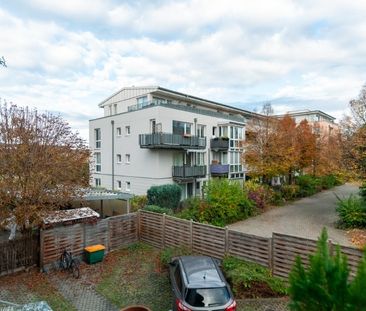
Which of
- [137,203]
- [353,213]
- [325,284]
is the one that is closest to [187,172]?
[137,203]

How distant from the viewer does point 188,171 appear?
2555cm

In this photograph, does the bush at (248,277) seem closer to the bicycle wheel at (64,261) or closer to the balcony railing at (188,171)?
the bicycle wheel at (64,261)

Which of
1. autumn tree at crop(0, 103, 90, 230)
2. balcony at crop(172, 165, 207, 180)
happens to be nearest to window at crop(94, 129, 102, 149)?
balcony at crop(172, 165, 207, 180)

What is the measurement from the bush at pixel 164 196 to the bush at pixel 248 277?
10142 mm

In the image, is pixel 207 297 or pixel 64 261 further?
pixel 64 261

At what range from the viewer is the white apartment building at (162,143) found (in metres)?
24.8

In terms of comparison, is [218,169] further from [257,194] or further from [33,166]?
[33,166]

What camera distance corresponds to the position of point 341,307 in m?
2.50

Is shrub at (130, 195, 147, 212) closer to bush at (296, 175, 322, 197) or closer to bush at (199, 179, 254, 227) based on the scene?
bush at (199, 179, 254, 227)

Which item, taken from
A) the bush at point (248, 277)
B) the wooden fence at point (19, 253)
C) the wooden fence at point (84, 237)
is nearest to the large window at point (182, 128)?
the wooden fence at point (84, 237)

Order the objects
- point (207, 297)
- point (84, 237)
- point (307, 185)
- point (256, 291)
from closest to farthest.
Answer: point (207, 297) → point (256, 291) → point (84, 237) → point (307, 185)

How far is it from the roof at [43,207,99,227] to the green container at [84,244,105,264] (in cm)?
137

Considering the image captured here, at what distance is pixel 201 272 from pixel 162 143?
16015mm

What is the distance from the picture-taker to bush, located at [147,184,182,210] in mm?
20500
